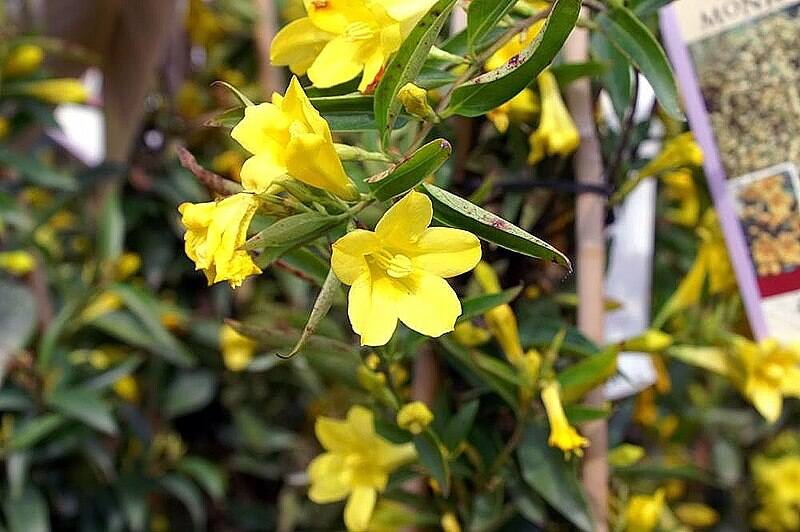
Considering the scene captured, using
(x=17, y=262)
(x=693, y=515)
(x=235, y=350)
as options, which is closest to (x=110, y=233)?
(x=17, y=262)

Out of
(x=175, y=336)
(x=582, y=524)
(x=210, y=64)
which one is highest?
(x=582, y=524)

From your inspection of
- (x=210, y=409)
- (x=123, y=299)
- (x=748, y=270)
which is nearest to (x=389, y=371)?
(x=748, y=270)

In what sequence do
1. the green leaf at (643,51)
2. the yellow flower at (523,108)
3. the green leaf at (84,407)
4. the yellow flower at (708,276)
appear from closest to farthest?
the green leaf at (643,51), the yellow flower at (523,108), the yellow flower at (708,276), the green leaf at (84,407)

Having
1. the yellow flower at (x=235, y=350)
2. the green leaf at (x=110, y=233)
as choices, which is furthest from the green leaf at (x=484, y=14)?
the green leaf at (x=110, y=233)

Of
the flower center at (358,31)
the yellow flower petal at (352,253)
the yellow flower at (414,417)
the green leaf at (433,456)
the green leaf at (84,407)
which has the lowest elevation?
the green leaf at (84,407)

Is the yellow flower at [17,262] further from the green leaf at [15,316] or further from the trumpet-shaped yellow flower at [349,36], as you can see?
the trumpet-shaped yellow flower at [349,36]

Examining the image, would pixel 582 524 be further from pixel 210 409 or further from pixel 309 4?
pixel 210 409
